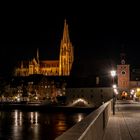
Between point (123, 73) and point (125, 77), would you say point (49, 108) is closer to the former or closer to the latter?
point (125, 77)

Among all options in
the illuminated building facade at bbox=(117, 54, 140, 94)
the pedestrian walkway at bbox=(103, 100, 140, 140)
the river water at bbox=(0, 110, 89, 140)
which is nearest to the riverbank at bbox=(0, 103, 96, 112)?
the river water at bbox=(0, 110, 89, 140)

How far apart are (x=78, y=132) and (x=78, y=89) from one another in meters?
122

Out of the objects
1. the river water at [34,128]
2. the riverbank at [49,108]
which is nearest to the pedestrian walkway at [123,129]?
the river water at [34,128]

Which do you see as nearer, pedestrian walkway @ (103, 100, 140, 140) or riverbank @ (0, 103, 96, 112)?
pedestrian walkway @ (103, 100, 140, 140)

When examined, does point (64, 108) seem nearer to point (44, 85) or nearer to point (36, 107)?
point (36, 107)

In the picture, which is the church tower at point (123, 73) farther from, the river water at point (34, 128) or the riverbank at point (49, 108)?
the river water at point (34, 128)

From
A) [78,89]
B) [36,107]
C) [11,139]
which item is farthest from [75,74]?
[11,139]

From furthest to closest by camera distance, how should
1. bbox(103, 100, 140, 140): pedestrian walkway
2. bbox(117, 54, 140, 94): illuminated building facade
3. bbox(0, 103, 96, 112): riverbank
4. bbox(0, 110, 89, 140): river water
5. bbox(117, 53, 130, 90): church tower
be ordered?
bbox(117, 53, 130, 90): church tower → bbox(117, 54, 140, 94): illuminated building facade → bbox(0, 103, 96, 112): riverbank → bbox(0, 110, 89, 140): river water → bbox(103, 100, 140, 140): pedestrian walkway

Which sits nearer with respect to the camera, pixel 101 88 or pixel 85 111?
pixel 85 111

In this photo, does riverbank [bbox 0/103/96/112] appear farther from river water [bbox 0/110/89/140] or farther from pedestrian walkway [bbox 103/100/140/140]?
pedestrian walkway [bbox 103/100/140/140]

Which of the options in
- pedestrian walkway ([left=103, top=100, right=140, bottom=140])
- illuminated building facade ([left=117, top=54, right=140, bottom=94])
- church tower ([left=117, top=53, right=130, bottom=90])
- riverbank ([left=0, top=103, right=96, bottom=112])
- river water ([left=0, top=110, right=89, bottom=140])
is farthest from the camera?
church tower ([left=117, top=53, right=130, bottom=90])

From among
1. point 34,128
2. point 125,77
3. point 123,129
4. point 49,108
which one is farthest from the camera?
point 125,77

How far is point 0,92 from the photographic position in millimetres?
159375

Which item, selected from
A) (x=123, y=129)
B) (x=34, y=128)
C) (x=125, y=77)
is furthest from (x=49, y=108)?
(x=123, y=129)
